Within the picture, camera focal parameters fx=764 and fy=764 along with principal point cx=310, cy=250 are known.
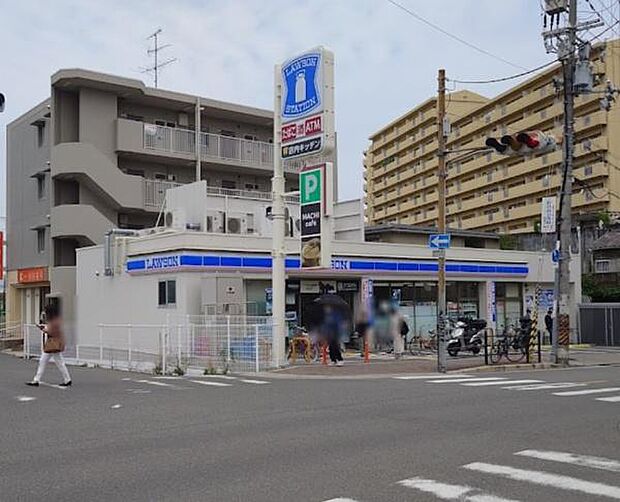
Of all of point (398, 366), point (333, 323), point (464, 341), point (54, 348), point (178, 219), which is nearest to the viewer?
point (54, 348)

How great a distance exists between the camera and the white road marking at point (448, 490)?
662cm

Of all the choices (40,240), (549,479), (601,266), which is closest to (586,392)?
(549,479)

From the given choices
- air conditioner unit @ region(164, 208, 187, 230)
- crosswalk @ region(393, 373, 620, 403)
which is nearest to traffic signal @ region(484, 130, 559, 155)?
crosswalk @ region(393, 373, 620, 403)

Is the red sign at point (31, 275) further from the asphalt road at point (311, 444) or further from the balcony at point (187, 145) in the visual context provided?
the asphalt road at point (311, 444)

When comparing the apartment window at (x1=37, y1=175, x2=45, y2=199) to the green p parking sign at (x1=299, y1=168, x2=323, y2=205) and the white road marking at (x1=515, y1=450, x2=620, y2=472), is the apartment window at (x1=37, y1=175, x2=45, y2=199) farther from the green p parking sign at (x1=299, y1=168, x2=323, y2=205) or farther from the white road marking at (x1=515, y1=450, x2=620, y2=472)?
the white road marking at (x1=515, y1=450, x2=620, y2=472)

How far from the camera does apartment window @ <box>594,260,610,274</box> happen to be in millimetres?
56625

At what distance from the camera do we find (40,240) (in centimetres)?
3900

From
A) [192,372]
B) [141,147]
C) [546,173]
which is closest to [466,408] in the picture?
[192,372]

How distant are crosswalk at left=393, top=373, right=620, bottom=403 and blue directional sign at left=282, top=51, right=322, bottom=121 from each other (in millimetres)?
7796

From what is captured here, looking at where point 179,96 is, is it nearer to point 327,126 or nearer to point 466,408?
point 327,126

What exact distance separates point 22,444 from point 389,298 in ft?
72.3

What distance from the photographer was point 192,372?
20484 mm

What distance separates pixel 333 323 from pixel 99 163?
17.7 m

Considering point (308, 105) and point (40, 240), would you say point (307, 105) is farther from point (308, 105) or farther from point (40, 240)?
point (40, 240)
